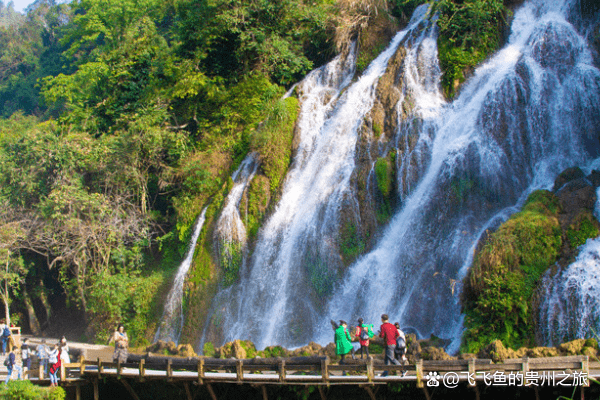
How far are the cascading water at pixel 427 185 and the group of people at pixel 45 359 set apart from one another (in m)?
5.26

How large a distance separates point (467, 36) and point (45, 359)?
16782mm

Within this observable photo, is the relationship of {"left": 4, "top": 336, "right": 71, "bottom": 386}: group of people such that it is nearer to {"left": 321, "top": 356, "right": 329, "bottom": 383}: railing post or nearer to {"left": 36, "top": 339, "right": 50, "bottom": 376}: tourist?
{"left": 36, "top": 339, "right": 50, "bottom": 376}: tourist

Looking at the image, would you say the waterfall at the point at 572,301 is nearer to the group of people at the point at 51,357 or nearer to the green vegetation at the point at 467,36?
the green vegetation at the point at 467,36

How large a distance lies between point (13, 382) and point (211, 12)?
1828 cm

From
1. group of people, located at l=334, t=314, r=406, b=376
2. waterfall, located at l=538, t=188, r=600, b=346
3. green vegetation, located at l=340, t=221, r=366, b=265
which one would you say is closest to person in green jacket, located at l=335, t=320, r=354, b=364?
group of people, located at l=334, t=314, r=406, b=376

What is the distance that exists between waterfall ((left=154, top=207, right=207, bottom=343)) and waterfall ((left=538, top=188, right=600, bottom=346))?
12228mm

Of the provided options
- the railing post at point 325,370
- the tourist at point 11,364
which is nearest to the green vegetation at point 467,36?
the railing post at point 325,370

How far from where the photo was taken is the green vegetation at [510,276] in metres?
14.1

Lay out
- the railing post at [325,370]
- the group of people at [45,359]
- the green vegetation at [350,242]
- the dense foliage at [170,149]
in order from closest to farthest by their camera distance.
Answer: the railing post at [325,370] < the group of people at [45,359] < the green vegetation at [350,242] < the dense foliage at [170,149]

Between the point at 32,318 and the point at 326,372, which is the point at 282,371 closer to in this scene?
the point at 326,372

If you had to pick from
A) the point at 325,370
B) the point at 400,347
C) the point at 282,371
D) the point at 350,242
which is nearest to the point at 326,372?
the point at 325,370

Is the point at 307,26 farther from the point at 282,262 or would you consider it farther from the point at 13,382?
the point at 13,382

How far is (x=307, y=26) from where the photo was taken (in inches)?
1065

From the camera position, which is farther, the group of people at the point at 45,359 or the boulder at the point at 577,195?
the group of people at the point at 45,359
